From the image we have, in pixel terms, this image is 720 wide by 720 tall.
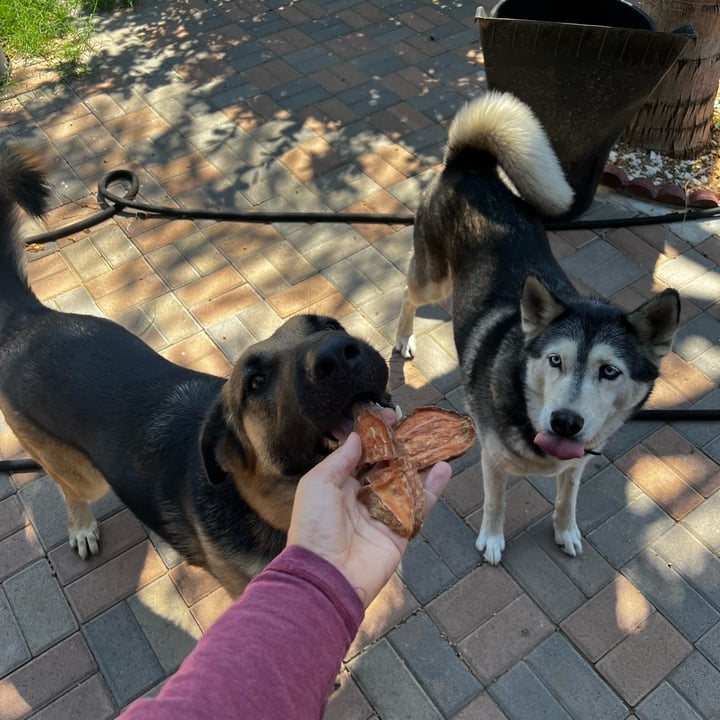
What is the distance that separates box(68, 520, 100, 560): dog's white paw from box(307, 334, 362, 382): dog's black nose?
2.03m

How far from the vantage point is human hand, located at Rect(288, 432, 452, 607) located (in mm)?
1715

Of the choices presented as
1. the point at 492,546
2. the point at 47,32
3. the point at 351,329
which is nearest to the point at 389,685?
the point at 492,546

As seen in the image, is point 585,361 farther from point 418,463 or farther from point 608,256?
point 608,256

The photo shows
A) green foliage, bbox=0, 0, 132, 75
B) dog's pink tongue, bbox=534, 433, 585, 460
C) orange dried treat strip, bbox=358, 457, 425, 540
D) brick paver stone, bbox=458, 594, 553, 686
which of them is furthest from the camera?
green foliage, bbox=0, 0, 132, 75

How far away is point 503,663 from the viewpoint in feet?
9.15

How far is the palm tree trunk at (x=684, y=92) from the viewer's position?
15.3 feet

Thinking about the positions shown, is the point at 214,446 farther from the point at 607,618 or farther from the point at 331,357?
the point at 607,618

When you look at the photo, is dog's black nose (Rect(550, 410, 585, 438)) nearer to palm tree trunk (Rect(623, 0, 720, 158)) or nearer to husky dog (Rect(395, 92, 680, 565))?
husky dog (Rect(395, 92, 680, 565))

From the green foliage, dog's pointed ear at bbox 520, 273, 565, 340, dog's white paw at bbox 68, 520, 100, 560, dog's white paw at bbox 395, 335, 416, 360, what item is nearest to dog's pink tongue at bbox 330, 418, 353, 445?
dog's pointed ear at bbox 520, 273, 565, 340

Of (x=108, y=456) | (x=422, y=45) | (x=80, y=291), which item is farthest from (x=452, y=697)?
(x=422, y=45)

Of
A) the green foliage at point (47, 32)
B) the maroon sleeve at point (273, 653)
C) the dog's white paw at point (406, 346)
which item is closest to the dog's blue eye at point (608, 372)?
the maroon sleeve at point (273, 653)

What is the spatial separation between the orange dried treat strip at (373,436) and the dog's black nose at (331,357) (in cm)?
18

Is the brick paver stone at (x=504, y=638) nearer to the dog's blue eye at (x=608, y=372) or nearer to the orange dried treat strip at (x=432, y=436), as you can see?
the orange dried treat strip at (x=432, y=436)

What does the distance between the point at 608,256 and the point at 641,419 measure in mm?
1497
